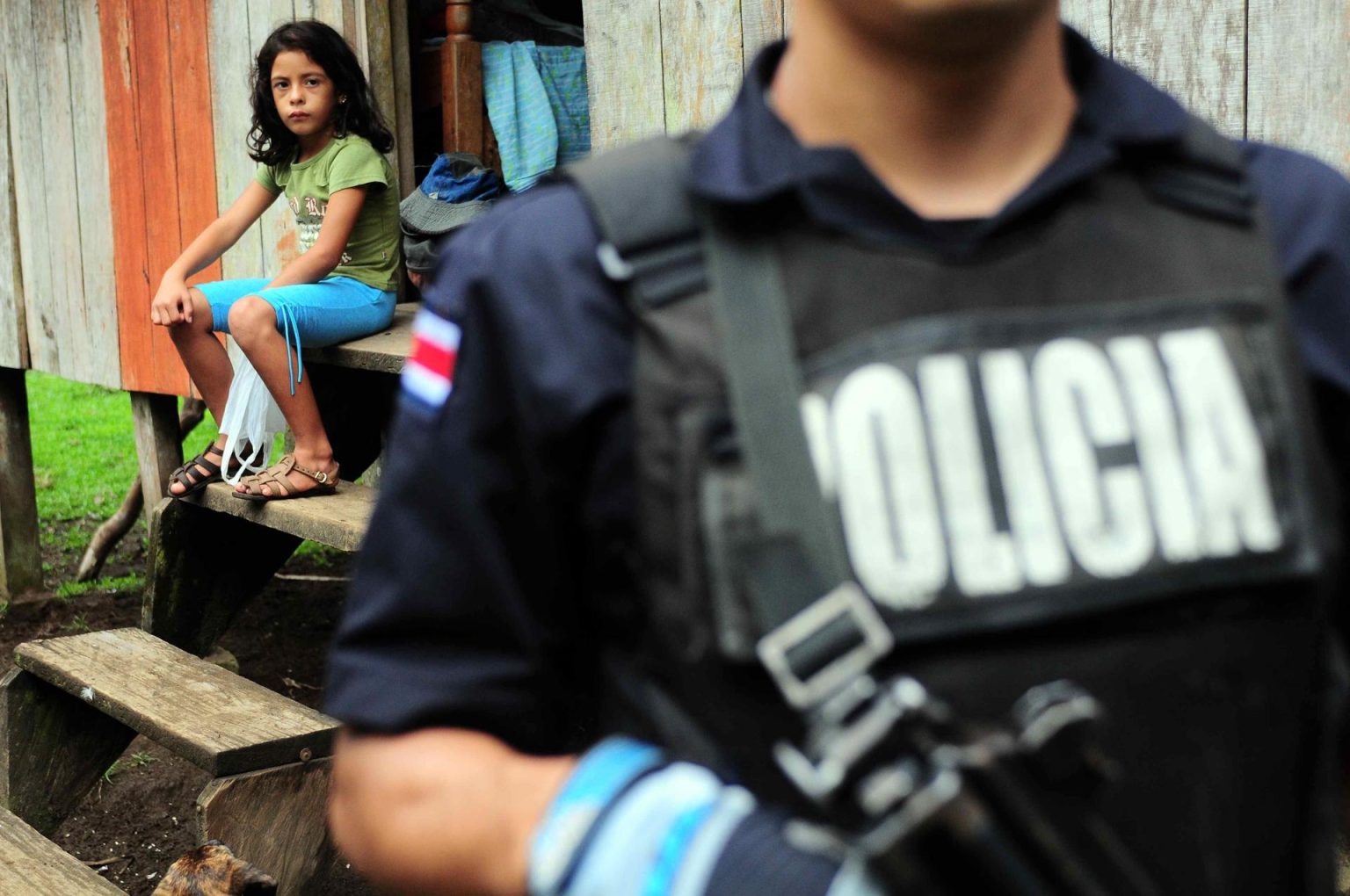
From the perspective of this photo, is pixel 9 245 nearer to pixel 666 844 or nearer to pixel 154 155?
pixel 154 155

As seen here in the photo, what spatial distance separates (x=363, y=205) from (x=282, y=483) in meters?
0.92

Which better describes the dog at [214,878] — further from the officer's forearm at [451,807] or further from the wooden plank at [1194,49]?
the wooden plank at [1194,49]

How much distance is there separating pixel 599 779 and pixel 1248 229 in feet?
1.75

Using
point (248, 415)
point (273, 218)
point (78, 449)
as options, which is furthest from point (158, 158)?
point (78, 449)

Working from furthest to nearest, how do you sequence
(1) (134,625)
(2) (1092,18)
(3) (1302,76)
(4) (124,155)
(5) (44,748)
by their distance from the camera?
1. (1) (134,625)
2. (4) (124,155)
3. (5) (44,748)
4. (2) (1092,18)
5. (3) (1302,76)

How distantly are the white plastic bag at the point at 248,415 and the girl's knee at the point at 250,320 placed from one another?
0.65 feet

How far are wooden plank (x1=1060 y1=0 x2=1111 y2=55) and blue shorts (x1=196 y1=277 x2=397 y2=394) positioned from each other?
2.30m

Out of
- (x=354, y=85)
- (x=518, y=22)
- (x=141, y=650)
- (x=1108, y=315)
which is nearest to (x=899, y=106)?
(x=1108, y=315)

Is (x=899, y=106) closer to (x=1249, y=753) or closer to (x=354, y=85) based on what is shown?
(x=1249, y=753)

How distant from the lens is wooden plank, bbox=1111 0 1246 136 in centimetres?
239

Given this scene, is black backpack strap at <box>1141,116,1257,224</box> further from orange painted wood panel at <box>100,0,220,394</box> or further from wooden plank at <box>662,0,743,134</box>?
orange painted wood panel at <box>100,0,220,394</box>

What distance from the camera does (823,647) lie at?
799mm

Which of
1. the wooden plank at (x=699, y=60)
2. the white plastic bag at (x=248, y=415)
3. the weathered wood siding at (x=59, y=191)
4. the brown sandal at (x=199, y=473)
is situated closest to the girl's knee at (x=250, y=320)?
the white plastic bag at (x=248, y=415)

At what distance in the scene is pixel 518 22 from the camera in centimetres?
546
